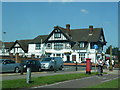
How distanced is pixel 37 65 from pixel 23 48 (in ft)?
187

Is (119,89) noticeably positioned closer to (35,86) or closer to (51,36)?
(35,86)

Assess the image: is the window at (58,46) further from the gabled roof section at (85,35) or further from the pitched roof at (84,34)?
the gabled roof section at (85,35)

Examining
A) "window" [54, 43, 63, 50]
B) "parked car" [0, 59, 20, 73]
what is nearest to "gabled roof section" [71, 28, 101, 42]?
"window" [54, 43, 63, 50]

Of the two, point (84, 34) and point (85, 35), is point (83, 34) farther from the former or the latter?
point (85, 35)

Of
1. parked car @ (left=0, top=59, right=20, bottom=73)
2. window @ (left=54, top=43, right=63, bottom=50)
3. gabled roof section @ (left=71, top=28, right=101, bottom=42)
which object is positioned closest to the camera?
parked car @ (left=0, top=59, right=20, bottom=73)

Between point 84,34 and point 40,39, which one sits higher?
point 84,34

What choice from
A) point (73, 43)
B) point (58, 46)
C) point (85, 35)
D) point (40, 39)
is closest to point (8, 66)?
point (73, 43)

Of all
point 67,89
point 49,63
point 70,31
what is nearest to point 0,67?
point 49,63

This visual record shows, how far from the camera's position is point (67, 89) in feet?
39.9

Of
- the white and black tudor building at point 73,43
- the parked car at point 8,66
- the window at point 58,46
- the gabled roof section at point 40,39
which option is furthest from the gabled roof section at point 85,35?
the parked car at point 8,66

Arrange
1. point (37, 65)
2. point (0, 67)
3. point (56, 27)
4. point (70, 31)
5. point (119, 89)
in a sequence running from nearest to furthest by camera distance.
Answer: point (119, 89), point (0, 67), point (37, 65), point (56, 27), point (70, 31)

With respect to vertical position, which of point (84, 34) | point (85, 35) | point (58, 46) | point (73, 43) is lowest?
point (58, 46)

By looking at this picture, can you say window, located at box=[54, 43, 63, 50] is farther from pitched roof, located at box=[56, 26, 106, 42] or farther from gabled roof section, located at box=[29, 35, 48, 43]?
gabled roof section, located at box=[29, 35, 48, 43]

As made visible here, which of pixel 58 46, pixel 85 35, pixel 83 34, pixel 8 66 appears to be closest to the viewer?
pixel 8 66
